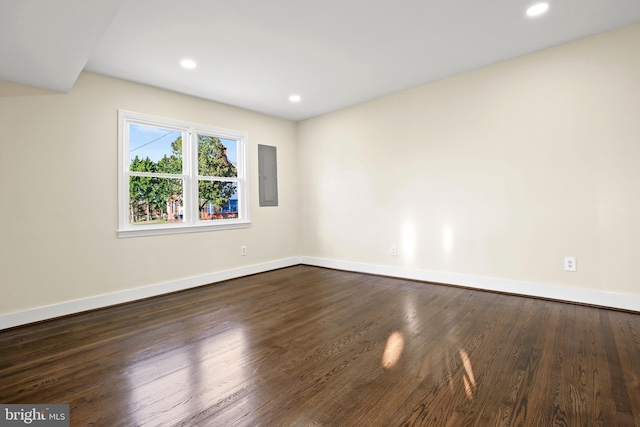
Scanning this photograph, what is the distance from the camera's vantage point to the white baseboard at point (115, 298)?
286cm

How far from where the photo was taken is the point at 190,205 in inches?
162

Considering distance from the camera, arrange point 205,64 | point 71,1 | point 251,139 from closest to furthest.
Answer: point 71,1
point 205,64
point 251,139

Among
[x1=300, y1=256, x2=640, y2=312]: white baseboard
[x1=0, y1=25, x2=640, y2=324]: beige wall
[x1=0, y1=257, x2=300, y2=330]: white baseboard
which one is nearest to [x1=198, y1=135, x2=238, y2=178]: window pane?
[x1=0, y1=25, x2=640, y2=324]: beige wall

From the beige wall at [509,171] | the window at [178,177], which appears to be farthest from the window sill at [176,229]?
the beige wall at [509,171]

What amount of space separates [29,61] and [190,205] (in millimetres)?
2068

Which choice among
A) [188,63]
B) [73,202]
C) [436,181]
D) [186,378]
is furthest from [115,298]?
[436,181]

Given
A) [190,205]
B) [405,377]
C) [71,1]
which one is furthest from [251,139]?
[405,377]

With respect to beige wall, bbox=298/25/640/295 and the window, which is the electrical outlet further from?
the window

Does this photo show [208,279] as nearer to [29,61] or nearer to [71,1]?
[29,61]

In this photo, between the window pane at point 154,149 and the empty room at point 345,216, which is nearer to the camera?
the empty room at point 345,216

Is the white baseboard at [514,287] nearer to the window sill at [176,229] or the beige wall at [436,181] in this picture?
the beige wall at [436,181]

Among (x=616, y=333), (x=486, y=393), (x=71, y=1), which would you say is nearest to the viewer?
(x=486, y=393)

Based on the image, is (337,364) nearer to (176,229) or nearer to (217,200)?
(176,229)

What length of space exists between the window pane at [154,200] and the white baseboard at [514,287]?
2.63m
